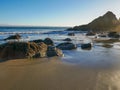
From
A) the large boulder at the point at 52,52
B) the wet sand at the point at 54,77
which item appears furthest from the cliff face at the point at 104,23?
the wet sand at the point at 54,77

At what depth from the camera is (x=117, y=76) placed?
343 inches

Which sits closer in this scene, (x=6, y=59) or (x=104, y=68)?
(x=104, y=68)

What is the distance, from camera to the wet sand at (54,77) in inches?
288

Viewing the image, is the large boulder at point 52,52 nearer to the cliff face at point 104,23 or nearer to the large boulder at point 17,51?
the large boulder at point 17,51

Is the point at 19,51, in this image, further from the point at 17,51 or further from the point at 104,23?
the point at 104,23

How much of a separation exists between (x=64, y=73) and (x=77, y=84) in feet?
5.36

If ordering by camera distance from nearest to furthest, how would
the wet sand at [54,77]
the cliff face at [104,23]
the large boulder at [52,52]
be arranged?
the wet sand at [54,77] < the large boulder at [52,52] < the cliff face at [104,23]

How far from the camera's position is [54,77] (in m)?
8.46

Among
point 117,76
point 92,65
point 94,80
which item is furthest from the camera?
point 92,65

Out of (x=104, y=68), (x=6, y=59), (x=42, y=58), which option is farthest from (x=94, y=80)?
(x=6, y=59)

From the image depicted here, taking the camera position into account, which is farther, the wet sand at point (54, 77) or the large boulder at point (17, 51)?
the large boulder at point (17, 51)

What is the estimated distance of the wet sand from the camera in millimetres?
7317

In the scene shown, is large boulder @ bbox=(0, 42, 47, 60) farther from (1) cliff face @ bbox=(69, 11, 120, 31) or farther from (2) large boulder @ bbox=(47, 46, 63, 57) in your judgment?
(1) cliff face @ bbox=(69, 11, 120, 31)

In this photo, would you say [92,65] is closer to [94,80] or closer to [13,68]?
[94,80]
